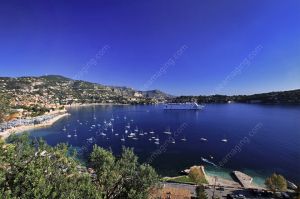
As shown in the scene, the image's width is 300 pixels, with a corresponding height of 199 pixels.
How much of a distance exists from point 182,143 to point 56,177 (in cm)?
6124

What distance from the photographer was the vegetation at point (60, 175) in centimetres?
1599

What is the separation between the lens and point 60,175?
63.5 ft

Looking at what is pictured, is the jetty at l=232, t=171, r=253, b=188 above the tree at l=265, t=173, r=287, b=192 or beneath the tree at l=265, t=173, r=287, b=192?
beneath

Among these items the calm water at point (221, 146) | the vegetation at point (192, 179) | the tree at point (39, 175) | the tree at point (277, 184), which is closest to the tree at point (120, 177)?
the tree at point (39, 175)

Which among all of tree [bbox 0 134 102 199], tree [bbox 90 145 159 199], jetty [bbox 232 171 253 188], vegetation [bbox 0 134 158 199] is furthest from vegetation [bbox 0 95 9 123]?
tree [bbox 90 145 159 199]

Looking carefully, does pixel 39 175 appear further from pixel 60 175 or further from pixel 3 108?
pixel 3 108

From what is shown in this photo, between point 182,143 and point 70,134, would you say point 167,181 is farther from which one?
point 70,134

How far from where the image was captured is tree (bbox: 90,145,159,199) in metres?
21.5

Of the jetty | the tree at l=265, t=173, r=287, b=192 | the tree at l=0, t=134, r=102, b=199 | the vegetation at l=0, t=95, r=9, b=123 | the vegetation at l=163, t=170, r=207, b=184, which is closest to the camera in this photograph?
the tree at l=0, t=134, r=102, b=199

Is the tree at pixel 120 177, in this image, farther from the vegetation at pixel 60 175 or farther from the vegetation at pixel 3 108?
the vegetation at pixel 3 108

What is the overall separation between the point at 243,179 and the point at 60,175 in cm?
3669

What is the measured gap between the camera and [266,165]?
5597 centimetres

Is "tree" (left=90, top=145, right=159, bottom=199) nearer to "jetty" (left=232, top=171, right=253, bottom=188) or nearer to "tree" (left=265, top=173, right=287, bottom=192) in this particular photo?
"tree" (left=265, top=173, right=287, bottom=192)

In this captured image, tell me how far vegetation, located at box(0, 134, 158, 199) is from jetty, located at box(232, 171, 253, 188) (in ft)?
88.4
